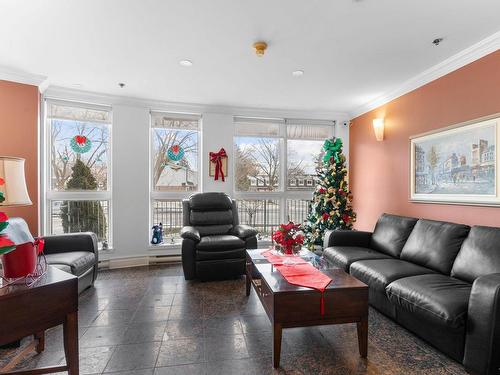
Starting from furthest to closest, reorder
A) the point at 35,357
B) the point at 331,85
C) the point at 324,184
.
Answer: the point at 324,184
the point at 331,85
the point at 35,357

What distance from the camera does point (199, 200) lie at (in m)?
4.17

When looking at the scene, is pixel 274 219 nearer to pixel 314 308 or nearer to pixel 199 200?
pixel 199 200

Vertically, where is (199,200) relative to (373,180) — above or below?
below

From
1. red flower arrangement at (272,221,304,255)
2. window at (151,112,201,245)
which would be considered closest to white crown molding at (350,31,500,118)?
red flower arrangement at (272,221,304,255)

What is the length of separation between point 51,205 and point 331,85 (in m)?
4.38

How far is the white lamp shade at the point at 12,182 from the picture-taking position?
5.28 ft

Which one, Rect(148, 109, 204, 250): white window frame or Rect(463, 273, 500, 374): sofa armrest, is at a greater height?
Rect(148, 109, 204, 250): white window frame

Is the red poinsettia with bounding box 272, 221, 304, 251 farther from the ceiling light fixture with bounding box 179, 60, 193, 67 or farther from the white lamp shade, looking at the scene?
the ceiling light fixture with bounding box 179, 60, 193, 67

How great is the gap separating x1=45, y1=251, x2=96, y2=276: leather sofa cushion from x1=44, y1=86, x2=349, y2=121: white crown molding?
2301mm

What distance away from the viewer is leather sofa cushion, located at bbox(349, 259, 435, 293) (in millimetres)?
2424

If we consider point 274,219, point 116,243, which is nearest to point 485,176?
point 274,219

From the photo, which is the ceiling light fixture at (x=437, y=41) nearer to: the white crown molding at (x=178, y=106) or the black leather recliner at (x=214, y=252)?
the white crown molding at (x=178, y=106)

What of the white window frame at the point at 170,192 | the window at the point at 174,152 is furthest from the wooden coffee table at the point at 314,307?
the window at the point at 174,152

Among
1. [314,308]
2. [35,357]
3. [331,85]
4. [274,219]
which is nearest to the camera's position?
[314,308]
